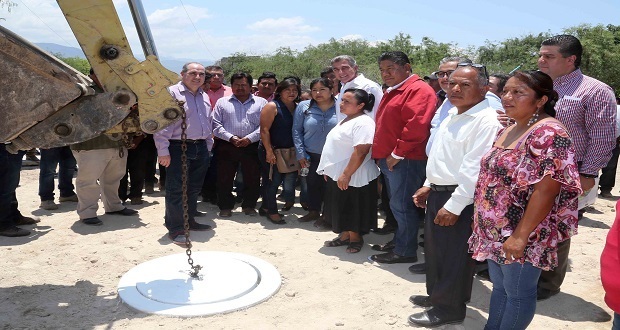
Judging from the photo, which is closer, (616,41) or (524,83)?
(524,83)

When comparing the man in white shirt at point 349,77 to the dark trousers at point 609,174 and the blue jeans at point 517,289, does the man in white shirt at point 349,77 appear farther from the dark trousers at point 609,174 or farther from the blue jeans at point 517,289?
the dark trousers at point 609,174

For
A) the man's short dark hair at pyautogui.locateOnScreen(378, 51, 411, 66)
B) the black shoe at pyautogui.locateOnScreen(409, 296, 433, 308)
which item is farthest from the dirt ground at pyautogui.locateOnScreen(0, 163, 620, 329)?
the man's short dark hair at pyautogui.locateOnScreen(378, 51, 411, 66)

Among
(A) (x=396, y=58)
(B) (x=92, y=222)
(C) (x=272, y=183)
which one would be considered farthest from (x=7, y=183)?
(A) (x=396, y=58)

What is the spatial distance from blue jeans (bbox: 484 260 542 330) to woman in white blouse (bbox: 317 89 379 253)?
7.40ft

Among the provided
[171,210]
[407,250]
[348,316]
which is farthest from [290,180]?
[348,316]

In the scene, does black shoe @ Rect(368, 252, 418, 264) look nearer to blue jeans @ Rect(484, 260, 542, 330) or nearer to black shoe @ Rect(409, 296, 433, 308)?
black shoe @ Rect(409, 296, 433, 308)

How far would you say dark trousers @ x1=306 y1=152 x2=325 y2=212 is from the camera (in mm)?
6622

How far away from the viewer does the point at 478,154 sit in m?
3.39

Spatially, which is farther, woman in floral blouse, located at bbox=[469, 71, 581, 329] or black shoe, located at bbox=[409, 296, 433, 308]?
black shoe, located at bbox=[409, 296, 433, 308]

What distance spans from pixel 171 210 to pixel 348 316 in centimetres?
274

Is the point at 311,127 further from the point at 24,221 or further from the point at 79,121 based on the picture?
the point at 24,221

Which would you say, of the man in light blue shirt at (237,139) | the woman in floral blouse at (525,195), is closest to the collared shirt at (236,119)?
the man in light blue shirt at (237,139)

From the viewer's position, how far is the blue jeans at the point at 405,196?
4977 mm

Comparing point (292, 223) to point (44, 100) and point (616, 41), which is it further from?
point (616, 41)
